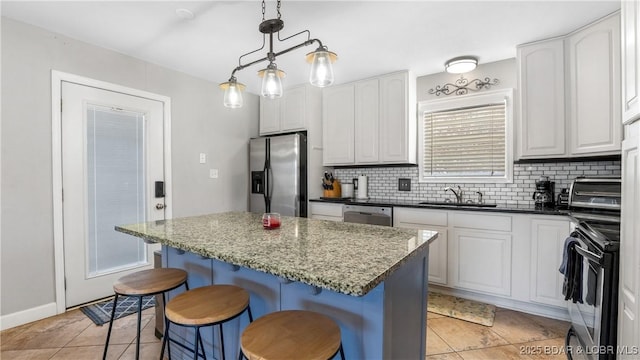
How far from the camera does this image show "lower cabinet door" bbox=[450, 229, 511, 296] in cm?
250

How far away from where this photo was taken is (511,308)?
2.53 meters

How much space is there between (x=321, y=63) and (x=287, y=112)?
240 centimetres

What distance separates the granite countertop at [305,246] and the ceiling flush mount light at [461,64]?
2.11m

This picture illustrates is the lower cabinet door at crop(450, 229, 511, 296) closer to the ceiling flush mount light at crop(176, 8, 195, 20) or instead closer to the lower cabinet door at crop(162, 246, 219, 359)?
the lower cabinet door at crop(162, 246, 219, 359)

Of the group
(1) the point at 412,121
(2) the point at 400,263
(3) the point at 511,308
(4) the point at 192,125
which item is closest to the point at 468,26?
(1) the point at 412,121

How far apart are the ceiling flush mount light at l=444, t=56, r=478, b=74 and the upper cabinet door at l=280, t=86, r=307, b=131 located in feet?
5.62

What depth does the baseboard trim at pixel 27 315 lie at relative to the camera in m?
2.17

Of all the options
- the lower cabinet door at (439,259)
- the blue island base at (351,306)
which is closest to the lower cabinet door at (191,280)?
the blue island base at (351,306)

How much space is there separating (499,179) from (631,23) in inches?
77.5

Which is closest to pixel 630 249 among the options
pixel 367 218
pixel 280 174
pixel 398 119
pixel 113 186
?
pixel 367 218

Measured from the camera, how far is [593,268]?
4.97ft

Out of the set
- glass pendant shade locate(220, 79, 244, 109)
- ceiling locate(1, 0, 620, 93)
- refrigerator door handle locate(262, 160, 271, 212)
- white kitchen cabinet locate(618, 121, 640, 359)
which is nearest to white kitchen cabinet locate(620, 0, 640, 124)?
white kitchen cabinet locate(618, 121, 640, 359)

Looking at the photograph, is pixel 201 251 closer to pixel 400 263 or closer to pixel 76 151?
pixel 400 263

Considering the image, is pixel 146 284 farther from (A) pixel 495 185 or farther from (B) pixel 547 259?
(A) pixel 495 185
